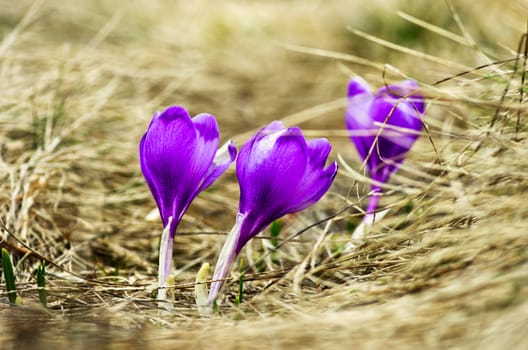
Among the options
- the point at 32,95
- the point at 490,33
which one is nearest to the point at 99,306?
the point at 32,95

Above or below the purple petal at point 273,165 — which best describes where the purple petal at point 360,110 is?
above

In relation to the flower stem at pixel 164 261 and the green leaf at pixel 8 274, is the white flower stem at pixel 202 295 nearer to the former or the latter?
the flower stem at pixel 164 261

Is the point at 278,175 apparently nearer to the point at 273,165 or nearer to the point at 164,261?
the point at 273,165

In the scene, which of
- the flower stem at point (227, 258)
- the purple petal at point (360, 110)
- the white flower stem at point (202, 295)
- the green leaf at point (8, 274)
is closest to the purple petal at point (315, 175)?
the flower stem at point (227, 258)

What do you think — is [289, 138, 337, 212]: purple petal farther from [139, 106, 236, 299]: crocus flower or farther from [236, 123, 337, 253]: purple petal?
[139, 106, 236, 299]: crocus flower

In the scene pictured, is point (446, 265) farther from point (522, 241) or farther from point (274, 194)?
point (274, 194)

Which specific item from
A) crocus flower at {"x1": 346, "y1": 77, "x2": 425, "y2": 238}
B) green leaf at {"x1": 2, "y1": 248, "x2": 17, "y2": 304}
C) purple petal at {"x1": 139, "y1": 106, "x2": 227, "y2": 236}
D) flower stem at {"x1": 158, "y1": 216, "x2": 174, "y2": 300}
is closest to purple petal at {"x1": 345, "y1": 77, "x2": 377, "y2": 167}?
crocus flower at {"x1": 346, "y1": 77, "x2": 425, "y2": 238}

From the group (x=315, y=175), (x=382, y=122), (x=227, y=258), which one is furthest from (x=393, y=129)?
(x=227, y=258)
